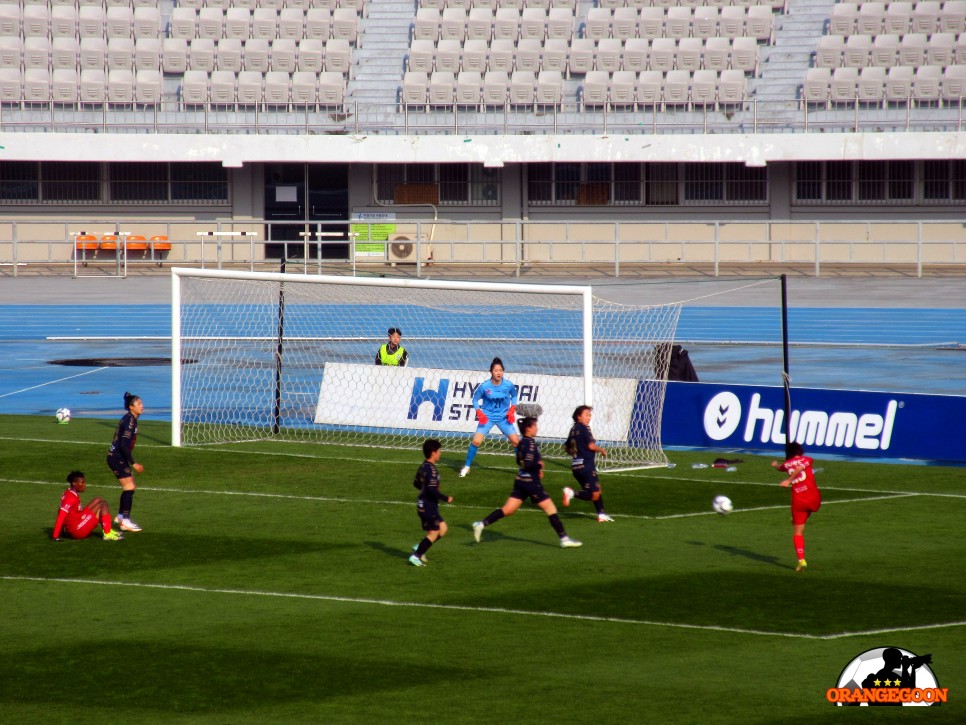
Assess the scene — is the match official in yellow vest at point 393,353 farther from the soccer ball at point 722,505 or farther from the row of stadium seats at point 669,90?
the row of stadium seats at point 669,90

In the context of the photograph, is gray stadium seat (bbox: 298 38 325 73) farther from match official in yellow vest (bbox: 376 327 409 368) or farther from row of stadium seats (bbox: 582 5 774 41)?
match official in yellow vest (bbox: 376 327 409 368)

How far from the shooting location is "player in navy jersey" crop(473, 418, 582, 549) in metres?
12.2

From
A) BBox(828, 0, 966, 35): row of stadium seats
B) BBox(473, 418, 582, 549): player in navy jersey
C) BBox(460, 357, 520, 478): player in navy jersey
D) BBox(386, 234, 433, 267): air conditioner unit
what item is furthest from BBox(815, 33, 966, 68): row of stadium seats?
BBox(473, 418, 582, 549): player in navy jersey

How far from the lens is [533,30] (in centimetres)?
4656

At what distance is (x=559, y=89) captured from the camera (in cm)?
4447

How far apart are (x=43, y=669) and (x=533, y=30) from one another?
40.4 m

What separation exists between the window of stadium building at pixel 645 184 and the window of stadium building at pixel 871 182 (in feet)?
4.94

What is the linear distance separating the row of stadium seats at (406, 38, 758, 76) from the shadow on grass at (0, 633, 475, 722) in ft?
125

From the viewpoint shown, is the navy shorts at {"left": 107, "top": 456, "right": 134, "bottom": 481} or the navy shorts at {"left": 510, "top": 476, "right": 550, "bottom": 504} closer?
the navy shorts at {"left": 510, "top": 476, "right": 550, "bottom": 504}

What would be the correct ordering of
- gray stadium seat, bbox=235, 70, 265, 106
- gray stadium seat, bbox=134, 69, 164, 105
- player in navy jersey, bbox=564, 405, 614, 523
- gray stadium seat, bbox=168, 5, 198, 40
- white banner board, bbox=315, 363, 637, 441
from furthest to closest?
gray stadium seat, bbox=168, 5, 198, 40 < gray stadium seat, bbox=235, 70, 265, 106 < gray stadium seat, bbox=134, 69, 164, 105 < white banner board, bbox=315, 363, 637, 441 < player in navy jersey, bbox=564, 405, 614, 523

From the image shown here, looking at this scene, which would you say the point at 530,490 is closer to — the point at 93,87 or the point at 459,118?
the point at 459,118

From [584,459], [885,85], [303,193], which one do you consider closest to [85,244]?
[303,193]

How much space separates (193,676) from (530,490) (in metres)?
4.29

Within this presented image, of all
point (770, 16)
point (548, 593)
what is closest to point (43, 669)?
point (548, 593)
